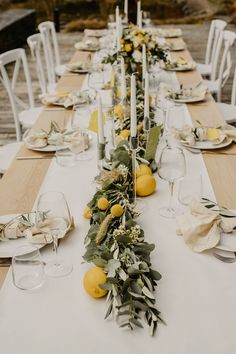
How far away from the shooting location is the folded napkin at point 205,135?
2.13 metres

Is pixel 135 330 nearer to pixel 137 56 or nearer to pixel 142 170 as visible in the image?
pixel 142 170

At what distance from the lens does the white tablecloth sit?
42.1 inches

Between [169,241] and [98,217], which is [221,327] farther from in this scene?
[98,217]

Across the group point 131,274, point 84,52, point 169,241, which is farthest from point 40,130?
point 84,52

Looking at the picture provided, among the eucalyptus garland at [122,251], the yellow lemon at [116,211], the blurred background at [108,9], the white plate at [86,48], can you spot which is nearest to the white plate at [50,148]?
the eucalyptus garland at [122,251]

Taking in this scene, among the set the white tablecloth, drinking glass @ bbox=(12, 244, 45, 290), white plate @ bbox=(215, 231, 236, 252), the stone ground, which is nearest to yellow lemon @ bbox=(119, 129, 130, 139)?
the white tablecloth

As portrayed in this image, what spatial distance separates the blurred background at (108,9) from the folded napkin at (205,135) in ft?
27.5

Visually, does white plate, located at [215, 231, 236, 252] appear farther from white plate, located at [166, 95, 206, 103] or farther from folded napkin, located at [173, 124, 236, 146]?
white plate, located at [166, 95, 206, 103]

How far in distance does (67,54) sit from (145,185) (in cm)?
629

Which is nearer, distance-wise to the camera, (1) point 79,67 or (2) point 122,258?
(2) point 122,258

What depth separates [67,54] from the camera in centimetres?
757

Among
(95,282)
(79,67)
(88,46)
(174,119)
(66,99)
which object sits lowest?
(88,46)

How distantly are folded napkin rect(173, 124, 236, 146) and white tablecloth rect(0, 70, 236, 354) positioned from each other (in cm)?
77

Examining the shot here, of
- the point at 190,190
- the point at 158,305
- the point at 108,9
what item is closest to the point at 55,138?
the point at 190,190
